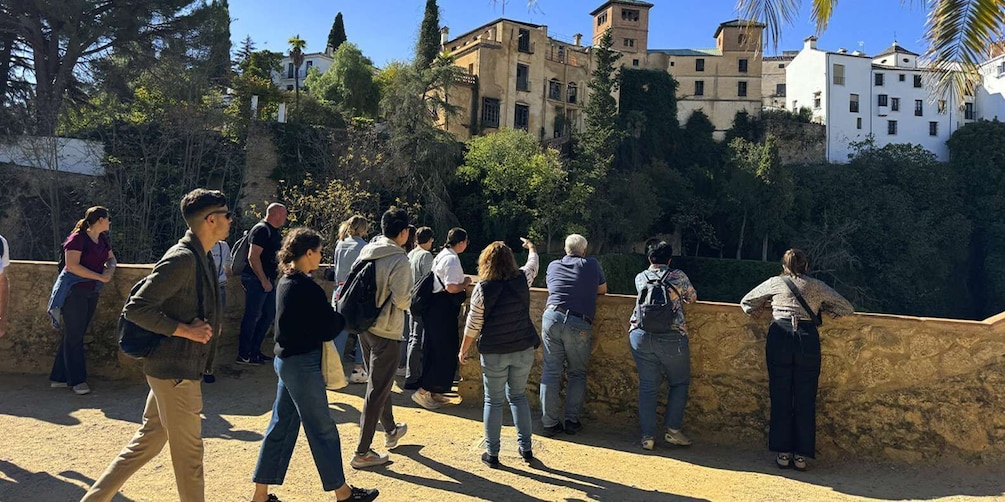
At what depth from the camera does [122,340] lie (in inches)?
119

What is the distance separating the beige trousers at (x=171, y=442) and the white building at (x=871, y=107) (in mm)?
55365

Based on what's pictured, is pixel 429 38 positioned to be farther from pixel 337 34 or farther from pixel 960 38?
pixel 960 38

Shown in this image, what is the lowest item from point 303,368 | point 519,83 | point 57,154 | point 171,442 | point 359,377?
point 359,377

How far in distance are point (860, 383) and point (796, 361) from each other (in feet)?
2.32

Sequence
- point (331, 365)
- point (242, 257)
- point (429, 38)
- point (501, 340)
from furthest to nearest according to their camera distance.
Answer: point (429, 38), point (242, 257), point (501, 340), point (331, 365)

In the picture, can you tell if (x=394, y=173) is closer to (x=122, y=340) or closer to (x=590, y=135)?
(x=590, y=135)

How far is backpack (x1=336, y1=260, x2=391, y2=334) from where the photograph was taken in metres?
4.06

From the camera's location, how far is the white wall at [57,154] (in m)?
21.9

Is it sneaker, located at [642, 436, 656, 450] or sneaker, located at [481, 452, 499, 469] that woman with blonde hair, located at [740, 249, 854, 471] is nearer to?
sneaker, located at [642, 436, 656, 450]

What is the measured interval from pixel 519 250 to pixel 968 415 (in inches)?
1126

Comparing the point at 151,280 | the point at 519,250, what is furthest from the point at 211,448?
the point at 519,250

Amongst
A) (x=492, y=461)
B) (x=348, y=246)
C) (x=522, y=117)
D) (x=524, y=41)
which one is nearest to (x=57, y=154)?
→ (x=348, y=246)

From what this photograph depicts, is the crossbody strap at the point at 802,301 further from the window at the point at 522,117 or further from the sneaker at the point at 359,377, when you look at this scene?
the window at the point at 522,117

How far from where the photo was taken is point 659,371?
4.90 m
